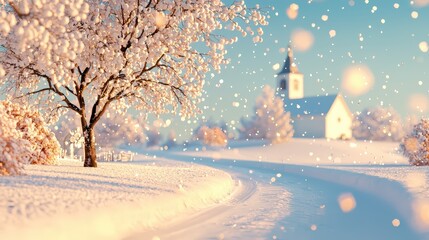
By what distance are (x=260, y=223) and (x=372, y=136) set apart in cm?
9945

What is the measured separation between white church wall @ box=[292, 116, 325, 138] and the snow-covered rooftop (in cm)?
98

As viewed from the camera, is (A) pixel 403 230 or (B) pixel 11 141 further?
(B) pixel 11 141

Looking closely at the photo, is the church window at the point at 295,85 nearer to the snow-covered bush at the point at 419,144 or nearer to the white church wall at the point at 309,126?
the white church wall at the point at 309,126

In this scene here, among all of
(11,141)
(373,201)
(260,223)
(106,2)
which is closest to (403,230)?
(260,223)

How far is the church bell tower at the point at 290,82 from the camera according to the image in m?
110

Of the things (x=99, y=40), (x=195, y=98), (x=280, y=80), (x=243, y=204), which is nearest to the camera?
(x=243, y=204)

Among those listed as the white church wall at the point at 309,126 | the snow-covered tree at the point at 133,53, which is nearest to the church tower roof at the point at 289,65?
the white church wall at the point at 309,126

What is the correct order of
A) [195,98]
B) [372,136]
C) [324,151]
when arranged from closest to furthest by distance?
[195,98] → [324,151] → [372,136]

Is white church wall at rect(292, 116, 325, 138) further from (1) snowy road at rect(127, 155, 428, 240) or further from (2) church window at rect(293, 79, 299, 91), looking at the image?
(1) snowy road at rect(127, 155, 428, 240)

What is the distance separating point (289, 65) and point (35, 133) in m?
94.5

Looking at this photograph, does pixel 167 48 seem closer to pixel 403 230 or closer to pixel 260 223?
pixel 260 223

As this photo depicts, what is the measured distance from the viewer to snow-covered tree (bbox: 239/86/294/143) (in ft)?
263

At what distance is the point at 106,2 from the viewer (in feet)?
67.9

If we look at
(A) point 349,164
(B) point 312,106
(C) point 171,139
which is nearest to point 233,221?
(A) point 349,164
